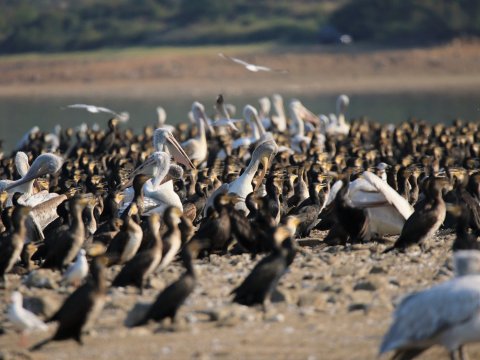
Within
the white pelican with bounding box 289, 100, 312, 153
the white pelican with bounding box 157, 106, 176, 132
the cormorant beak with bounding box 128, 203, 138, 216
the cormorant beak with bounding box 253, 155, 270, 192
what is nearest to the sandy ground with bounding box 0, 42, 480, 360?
the cormorant beak with bounding box 128, 203, 138, 216

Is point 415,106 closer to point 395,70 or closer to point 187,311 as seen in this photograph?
point 395,70

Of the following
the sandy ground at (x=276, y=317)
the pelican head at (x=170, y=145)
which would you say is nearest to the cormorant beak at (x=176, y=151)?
the pelican head at (x=170, y=145)

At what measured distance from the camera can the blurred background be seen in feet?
166

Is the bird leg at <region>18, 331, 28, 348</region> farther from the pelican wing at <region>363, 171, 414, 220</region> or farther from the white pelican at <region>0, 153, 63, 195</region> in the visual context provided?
the white pelican at <region>0, 153, 63, 195</region>

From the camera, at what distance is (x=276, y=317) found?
27.0 feet

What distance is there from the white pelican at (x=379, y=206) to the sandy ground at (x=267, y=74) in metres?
43.6

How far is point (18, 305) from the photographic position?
26.0ft

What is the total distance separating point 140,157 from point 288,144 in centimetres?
427

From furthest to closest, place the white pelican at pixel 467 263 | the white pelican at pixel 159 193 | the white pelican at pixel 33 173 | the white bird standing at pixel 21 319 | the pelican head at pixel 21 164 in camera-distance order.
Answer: the pelican head at pixel 21 164
the white pelican at pixel 33 173
the white pelican at pixel 159 193
the white bird standing at pixel 21 319
the white pelican at pixel 467 263

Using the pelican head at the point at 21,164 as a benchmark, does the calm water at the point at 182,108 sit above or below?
below

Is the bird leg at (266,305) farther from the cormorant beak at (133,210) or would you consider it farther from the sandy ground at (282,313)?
the cormorant beak at (133,210)

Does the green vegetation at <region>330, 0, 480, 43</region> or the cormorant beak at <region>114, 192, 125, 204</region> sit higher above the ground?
the cormorant beak at <region>114, 192, 125, 204</region>

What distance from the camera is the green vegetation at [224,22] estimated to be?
70375 mm

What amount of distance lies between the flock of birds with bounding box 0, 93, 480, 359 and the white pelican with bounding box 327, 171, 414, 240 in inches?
0.5
